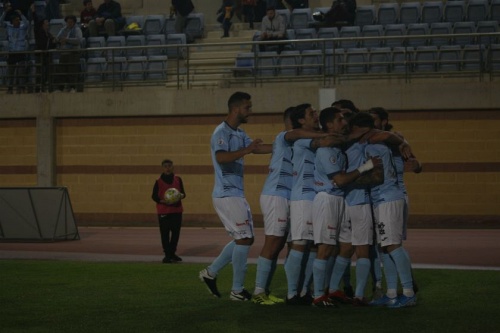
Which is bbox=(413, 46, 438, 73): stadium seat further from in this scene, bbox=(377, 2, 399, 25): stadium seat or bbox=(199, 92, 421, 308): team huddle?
bbox=(199, 92, 421, 308): team huddle

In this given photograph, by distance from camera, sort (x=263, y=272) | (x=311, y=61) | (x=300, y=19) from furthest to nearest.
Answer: (x=300, y=19) → (x=311, y=61) → (x=263, y=272)

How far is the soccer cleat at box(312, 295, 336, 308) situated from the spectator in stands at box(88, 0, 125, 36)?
1992cm

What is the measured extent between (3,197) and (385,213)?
43.7ft

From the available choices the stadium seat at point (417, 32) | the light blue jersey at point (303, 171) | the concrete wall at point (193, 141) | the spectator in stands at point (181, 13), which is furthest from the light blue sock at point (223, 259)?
Result: the spectator in stands at point (181, 13)

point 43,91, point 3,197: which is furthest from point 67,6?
point 3,197

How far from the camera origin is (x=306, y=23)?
2903 cm

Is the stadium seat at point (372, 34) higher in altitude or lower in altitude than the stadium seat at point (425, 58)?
higher

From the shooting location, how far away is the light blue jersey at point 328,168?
11992 mm

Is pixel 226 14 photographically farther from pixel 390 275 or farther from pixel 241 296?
pixel 390 275

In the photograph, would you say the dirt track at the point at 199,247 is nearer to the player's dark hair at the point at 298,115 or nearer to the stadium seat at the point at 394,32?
the stadium seat at the point at 394,32

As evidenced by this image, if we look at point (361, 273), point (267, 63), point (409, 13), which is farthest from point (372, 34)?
point (361, 273)

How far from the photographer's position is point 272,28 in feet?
90.9

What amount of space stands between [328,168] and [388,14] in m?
17.0

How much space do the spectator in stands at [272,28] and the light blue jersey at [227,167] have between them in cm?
1487
